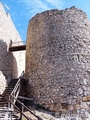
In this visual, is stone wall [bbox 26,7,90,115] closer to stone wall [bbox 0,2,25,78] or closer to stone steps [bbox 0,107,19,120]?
stone wall [bbox 0,2,25,78]

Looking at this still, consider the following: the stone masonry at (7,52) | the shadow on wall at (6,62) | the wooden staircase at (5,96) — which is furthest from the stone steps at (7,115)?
the shadow on wall at (6,62)

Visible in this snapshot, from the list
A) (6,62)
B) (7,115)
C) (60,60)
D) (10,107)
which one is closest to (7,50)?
(6,62)

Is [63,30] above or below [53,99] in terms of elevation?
above

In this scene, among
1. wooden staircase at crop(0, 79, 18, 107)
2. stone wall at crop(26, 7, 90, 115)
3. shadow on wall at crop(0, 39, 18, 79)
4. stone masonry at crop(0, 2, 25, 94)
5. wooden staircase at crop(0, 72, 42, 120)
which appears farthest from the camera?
stone masonry at crop(0, 2, 25, 94)

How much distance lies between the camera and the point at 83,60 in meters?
11.5

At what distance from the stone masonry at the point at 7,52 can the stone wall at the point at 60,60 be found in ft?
8.51

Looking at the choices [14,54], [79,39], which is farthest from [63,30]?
[14,54]

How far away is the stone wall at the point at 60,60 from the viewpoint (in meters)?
10.8

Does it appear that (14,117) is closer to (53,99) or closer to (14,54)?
(53,99)

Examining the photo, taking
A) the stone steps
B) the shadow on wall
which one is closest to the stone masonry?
the shadow on wall

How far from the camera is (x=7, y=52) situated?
16.2m

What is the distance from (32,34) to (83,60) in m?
3.53

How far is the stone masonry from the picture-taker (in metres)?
15.4

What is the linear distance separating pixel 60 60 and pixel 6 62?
5.30 m
